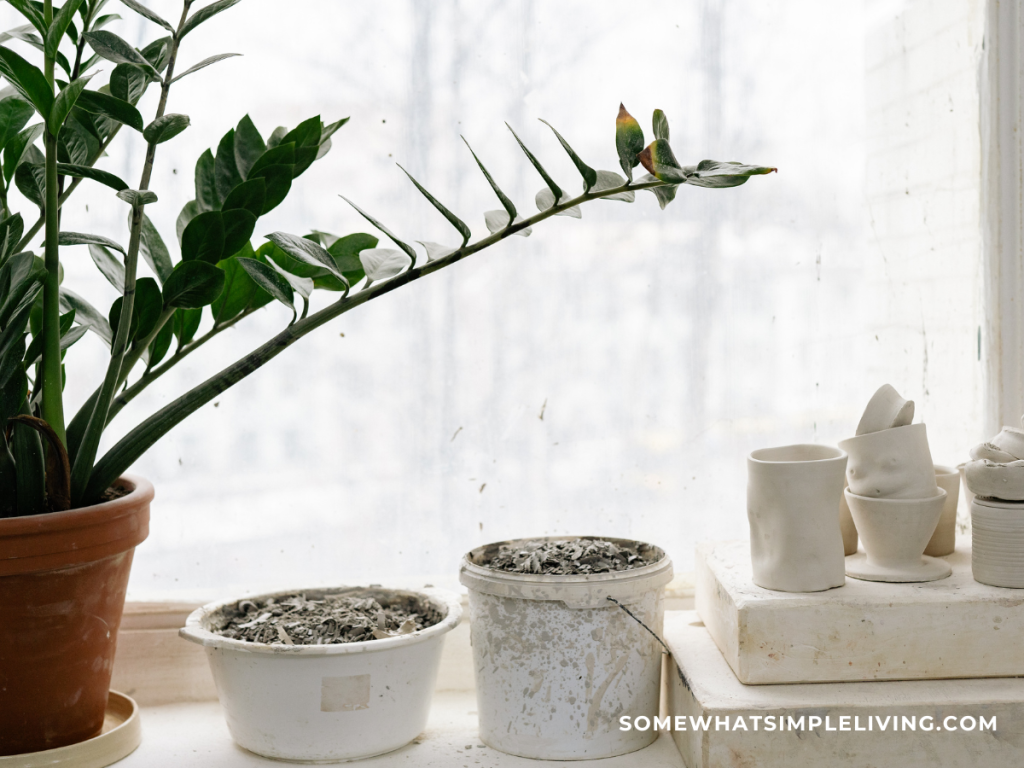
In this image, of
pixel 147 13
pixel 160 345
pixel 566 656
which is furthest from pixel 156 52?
pixel 566 656

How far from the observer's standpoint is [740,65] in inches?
41.8

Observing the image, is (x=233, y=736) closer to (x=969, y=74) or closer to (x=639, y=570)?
(x=639, y=570)

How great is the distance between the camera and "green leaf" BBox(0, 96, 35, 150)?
0.79 m

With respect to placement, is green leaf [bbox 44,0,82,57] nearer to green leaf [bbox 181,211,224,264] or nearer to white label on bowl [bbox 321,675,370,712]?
green leaf [bbox 181,211,224,264]

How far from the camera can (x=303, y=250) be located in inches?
28.8

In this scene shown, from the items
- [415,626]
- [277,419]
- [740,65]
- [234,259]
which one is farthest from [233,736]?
[740,65]

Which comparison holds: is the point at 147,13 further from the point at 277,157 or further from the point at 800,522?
the point at 800,522

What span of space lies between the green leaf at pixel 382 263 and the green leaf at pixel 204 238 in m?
0.13

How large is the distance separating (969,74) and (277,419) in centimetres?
100

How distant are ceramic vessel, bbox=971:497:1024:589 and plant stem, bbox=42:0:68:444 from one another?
90 cm

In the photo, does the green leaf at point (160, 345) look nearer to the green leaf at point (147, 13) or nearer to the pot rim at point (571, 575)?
the green leaf at point (147, 13)

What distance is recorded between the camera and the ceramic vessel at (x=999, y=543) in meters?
0.83

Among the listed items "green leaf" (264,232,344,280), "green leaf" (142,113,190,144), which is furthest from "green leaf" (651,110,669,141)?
"green leaf" (142,113,190,144)

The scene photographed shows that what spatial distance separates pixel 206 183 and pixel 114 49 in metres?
0.15
